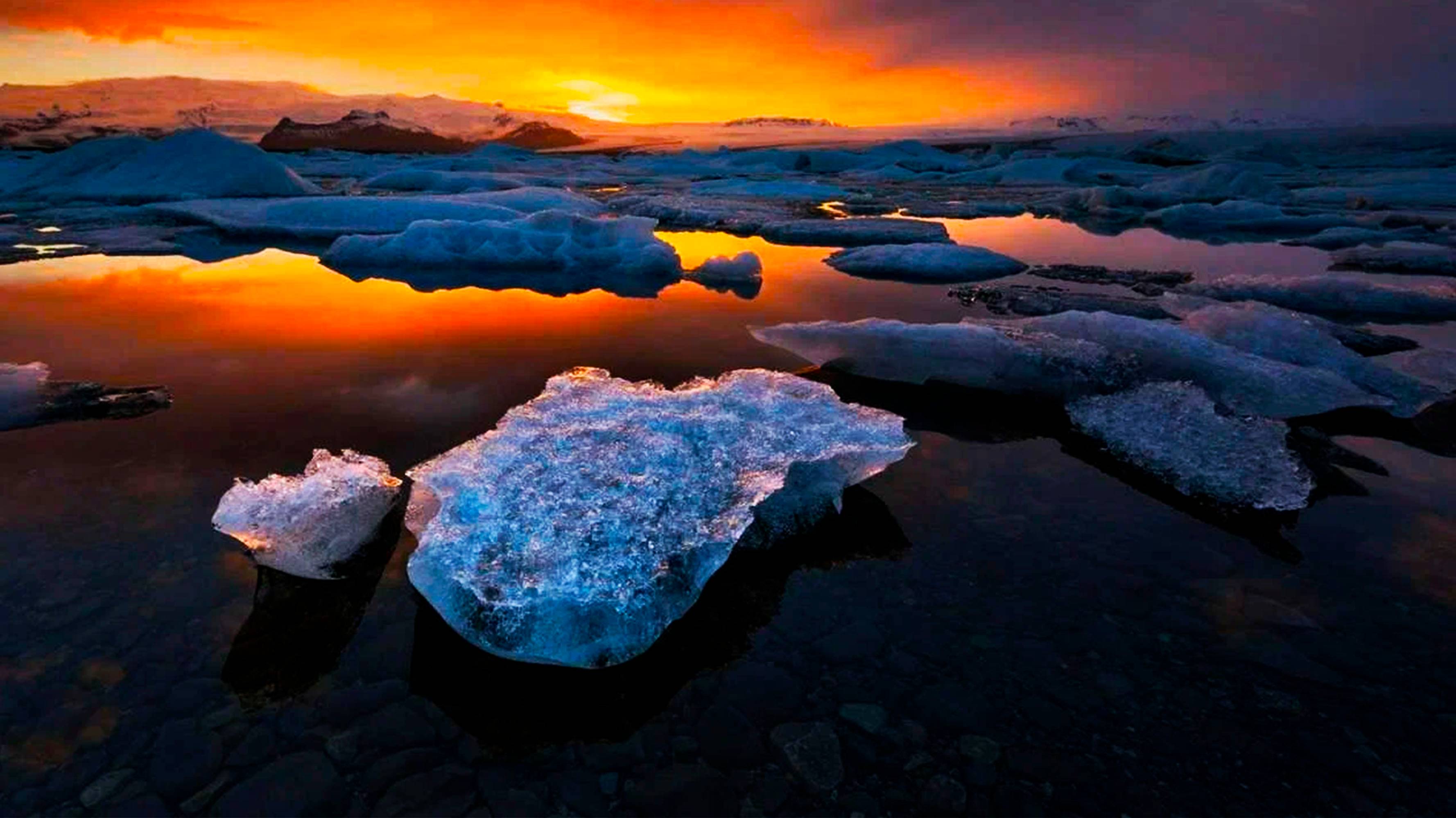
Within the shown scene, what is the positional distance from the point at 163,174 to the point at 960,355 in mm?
20292

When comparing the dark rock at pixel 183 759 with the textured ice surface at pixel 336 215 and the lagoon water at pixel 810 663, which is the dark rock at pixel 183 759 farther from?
the textured ice surface at pixel 336 215

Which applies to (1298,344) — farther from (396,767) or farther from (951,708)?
(396,767)

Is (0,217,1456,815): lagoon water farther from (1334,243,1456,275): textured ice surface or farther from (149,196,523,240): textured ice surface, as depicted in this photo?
(1334,243,1456,275): textured ice surface

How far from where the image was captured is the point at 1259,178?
2117 centimetres

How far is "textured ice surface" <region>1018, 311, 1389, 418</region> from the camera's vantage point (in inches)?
173

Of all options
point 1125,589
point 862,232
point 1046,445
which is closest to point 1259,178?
point 862,232

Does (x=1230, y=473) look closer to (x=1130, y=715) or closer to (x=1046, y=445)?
(x=1046, y=445)

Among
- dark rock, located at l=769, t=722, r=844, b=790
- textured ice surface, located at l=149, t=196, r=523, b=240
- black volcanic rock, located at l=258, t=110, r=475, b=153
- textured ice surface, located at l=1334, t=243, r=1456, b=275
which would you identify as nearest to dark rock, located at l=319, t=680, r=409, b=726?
dark rock, located at l=769, t=722, r=844, b=790

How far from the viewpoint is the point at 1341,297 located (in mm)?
7754

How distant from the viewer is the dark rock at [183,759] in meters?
1.81

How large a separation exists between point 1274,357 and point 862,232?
811 cm

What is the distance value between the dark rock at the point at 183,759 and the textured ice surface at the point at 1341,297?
941cm

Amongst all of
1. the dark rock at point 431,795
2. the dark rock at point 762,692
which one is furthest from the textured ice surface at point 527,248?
the dark rock at point 431,795

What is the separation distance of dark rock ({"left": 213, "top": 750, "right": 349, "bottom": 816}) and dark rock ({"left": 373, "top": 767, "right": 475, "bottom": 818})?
0.11 m
